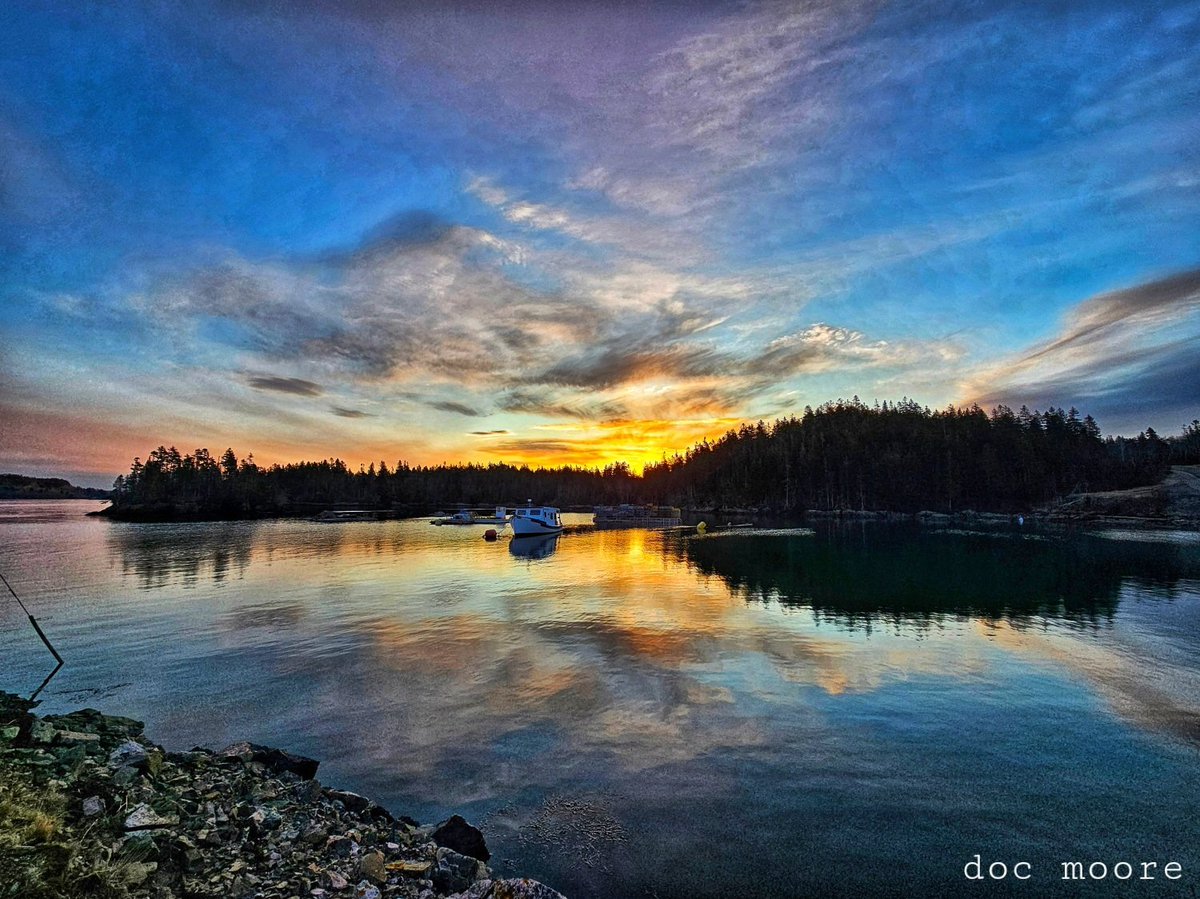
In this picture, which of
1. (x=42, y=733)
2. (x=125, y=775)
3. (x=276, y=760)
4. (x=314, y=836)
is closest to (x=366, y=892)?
(x=314, y=836)

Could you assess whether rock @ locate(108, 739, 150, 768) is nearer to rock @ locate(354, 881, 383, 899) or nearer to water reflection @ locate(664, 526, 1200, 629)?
rock @ locate(354, 881, 383, 899)

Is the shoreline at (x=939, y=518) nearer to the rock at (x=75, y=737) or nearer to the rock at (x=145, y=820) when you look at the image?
the rock at (x=145, y=820)

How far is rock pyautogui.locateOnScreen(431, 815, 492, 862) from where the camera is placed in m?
9.01

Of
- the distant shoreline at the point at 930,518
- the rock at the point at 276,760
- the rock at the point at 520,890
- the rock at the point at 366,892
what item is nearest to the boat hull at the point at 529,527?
the distant shoreline at the point at 930,518

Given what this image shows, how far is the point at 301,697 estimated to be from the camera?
1752 cm

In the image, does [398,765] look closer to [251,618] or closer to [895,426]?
[251,618]

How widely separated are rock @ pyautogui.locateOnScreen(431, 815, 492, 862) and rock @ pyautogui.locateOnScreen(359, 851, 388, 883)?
1.38 metres

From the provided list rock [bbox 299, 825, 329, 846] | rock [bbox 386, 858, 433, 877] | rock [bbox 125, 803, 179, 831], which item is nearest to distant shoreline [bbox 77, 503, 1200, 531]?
rock [bbox 386, 858, 433, 877]

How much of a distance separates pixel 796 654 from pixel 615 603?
1450 cm

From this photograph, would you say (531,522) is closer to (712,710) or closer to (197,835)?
(712,710)

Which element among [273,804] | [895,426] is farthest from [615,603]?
[895,426]

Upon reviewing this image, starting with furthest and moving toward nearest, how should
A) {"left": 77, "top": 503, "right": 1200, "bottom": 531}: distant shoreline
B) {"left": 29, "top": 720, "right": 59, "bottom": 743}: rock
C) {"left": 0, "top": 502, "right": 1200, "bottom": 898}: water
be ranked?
{"left": 77, "top": 503, "right": 1200, "bottom": 531}: distant shoreline → {"left": 29, "top": 720, "right": 59, "bottom": 743}: rock → {"left": 0, "top": 502, "right": 1200, "bottom": 898}: water

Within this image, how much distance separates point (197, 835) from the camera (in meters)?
7.95

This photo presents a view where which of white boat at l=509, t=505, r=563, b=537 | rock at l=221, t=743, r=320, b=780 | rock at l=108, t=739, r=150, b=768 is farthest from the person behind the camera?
white boat at l=509, t=505, r=563, b=537
